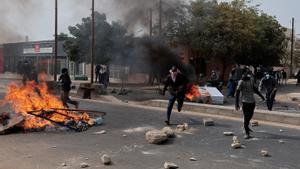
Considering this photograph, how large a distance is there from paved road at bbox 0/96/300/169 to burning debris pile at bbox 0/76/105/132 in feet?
1.13

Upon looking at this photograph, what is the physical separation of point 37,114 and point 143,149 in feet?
11.0

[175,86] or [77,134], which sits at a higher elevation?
[175,86]

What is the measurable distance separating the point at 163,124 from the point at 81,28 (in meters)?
21.5

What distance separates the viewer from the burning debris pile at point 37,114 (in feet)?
32.2

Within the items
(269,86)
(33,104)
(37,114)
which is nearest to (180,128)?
(37,114)

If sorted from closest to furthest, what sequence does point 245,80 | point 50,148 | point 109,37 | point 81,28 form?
point 50,148 < point 245,80 < point 109,37 < point 81,28

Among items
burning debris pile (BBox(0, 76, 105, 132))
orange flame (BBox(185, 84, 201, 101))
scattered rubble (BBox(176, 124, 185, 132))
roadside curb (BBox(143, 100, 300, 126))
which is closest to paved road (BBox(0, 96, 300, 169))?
scattered rubble (BBox(176, 124, 185, 132))

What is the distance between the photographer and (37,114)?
32.8 feet

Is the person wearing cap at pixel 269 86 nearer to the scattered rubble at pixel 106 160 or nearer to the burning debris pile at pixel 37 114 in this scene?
the burning debris pile at pixel 37 114

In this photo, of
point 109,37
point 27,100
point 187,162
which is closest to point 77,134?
point 27,100

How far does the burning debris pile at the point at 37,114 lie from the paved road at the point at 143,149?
34 cm

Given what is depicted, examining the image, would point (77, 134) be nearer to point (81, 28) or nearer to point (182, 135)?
point (182, 135)

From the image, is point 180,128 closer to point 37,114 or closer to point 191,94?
point 37,114

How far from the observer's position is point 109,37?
92.4ft
